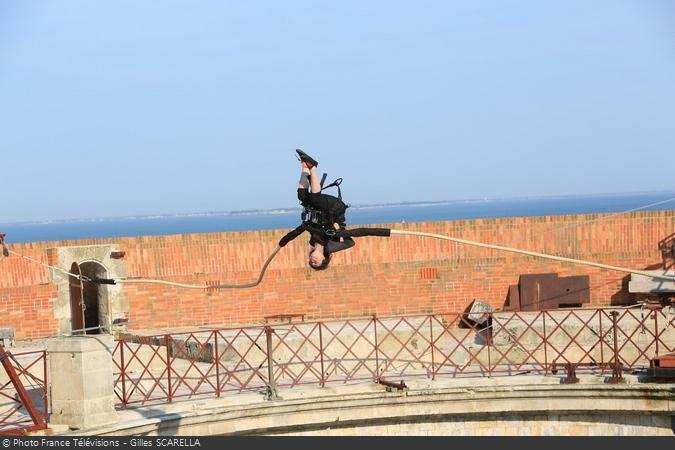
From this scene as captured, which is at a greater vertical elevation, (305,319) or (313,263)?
(313,263)

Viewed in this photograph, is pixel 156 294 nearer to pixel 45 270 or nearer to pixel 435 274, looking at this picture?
pixel 45 270

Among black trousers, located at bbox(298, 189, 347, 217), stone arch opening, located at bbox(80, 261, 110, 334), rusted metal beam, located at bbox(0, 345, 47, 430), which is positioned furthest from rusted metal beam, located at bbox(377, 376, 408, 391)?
black trousers, located at bbox(298, 189, 347, 217)

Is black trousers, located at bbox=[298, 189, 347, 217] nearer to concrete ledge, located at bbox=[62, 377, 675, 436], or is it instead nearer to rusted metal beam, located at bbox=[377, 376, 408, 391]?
concrete ledge, located at bbox=[62, 377, 675, 436]

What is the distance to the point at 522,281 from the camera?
71.2ft

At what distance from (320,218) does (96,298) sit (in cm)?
1419

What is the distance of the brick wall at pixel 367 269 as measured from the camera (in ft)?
68.7

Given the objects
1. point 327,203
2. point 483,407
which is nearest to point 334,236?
point 327,203

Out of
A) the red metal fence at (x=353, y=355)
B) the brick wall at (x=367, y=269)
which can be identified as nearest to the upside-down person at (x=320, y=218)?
the red metal fence at (x=353, y=355)

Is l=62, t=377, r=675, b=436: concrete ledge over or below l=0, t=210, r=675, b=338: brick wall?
below

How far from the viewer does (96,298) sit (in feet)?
74.8

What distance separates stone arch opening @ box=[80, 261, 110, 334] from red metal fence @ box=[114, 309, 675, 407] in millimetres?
1958

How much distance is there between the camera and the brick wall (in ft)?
68.7

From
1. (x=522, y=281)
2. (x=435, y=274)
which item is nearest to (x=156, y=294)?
(x=435, y=274)
